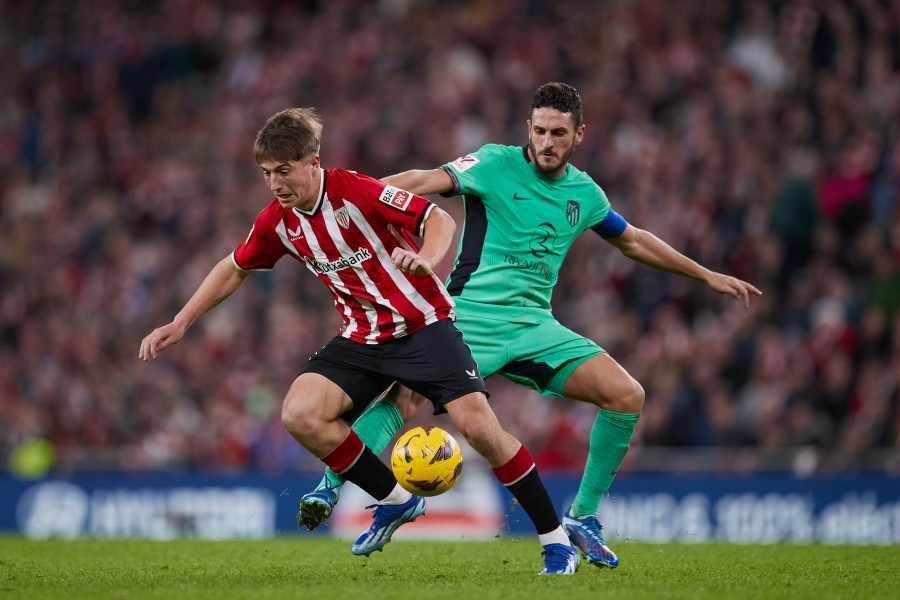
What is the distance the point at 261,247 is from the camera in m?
5.92

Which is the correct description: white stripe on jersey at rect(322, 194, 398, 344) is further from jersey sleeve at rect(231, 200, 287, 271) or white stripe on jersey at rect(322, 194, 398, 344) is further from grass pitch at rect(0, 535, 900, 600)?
→ grass pitch at rect(0, 535, 900, 600)

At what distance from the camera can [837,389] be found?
10.4m

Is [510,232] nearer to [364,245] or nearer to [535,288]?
[535,288]

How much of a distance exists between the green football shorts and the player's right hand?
5.09 ft

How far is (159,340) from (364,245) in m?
1.17

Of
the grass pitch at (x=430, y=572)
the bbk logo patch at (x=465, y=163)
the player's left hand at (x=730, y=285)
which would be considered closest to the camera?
the grass pitch at (x=430, y=572)

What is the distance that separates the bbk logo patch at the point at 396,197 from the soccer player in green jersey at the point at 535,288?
44cm

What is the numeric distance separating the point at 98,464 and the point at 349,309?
7579 mm

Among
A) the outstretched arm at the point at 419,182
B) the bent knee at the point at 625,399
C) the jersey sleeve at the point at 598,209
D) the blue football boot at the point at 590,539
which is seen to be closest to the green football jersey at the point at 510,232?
the jersey sleeve at the point at 598,209

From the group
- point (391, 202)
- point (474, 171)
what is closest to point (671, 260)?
point (474, 171)

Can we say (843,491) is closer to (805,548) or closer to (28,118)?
(805,548)

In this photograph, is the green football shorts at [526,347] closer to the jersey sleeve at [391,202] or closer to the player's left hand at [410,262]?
the jersey sleeve at [391,202]

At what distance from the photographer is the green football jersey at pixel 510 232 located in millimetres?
6285

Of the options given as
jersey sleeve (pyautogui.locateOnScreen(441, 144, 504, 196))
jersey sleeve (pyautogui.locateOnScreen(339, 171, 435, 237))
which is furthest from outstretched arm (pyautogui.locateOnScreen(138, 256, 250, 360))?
jersey sleeve (pyautogui.locateOnScreen(441, 144, 504, 196))
